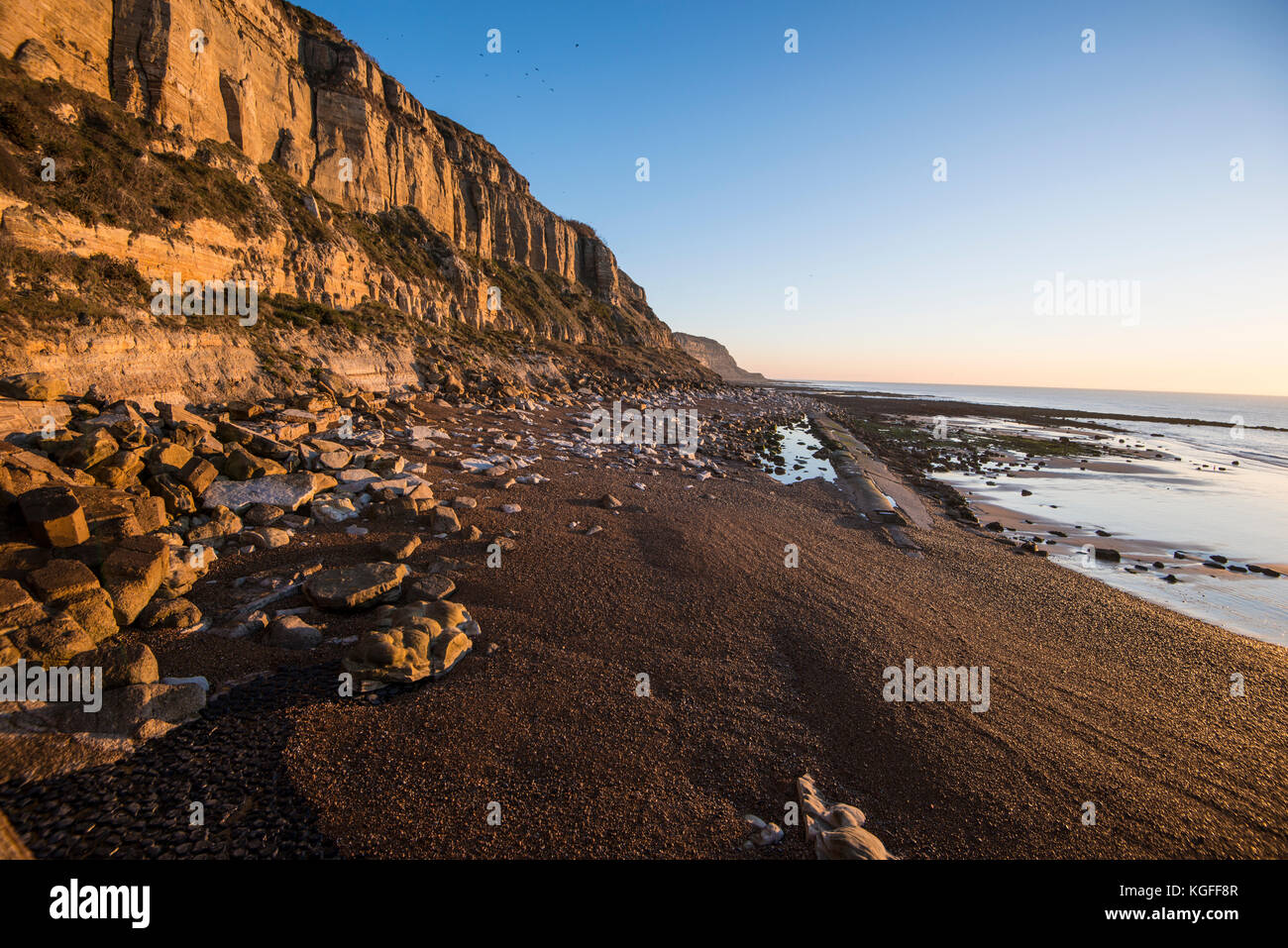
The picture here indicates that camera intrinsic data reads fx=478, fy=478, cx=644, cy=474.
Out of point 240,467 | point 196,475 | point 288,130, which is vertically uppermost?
point 288,130

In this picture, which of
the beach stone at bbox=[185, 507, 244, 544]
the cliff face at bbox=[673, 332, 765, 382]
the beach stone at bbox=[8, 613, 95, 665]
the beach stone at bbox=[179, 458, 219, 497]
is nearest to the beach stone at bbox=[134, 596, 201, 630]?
the beach stone at bbox=[8, 613, 95, 665]

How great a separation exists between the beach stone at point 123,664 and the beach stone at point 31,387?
7.17 m

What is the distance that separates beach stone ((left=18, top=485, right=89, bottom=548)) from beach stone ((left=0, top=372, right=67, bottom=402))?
4785 mm

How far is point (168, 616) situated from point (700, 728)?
567cm

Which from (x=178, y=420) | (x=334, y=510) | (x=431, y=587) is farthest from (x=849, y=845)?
(x=178, y=420)

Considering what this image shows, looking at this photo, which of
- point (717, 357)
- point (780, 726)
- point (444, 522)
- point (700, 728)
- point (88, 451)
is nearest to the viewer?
point (700, 728)

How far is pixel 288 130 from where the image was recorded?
25594mm

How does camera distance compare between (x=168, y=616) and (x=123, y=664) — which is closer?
(x=123, y=664)

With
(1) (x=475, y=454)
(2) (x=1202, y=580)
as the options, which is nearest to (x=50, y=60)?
(1) (x=475, y=454)

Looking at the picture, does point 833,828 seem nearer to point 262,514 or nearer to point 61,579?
point 61,579

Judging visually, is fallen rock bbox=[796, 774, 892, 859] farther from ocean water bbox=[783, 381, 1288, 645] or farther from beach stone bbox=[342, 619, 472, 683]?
ocean water bbox=[783, 381, 1288, 645]

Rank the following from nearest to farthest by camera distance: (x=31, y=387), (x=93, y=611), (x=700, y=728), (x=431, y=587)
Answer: (x=93, y=611) → (x=700, y=728) → (x=431, y=587) → (x=31, y=387)

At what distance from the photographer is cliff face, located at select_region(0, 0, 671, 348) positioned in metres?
14.4
